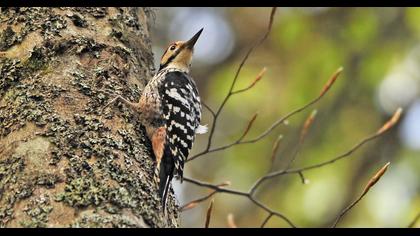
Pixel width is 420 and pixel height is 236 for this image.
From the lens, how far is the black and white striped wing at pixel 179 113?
13.5 ft

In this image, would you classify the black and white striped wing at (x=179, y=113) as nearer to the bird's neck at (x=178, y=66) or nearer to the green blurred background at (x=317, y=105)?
the bird's neck at (x=178, y=66)

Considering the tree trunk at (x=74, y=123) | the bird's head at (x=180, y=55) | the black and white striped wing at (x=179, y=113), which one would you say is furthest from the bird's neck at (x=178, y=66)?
the tree trunk at (x=74, y=123)

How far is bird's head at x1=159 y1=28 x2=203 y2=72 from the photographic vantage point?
5268mm

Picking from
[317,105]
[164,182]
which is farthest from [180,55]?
[317,105]

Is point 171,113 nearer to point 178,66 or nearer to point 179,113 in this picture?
point 179,113

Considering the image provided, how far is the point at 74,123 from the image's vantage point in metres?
3.06

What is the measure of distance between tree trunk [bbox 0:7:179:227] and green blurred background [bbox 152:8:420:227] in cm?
367

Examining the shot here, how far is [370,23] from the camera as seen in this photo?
290 inches

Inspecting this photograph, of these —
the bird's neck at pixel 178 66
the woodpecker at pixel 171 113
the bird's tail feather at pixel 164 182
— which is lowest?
the bird's tail feather at pixel 164 182

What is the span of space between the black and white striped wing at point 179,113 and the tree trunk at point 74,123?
1.26 feet

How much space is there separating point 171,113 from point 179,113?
50 millimetres

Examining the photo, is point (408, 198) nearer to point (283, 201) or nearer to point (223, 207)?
point (283, 201)
